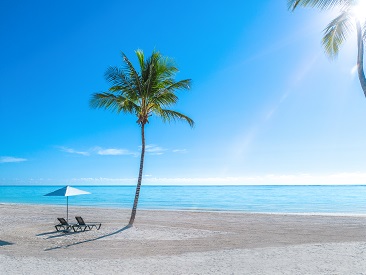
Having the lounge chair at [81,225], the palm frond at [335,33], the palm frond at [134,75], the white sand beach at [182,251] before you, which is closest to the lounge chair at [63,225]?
the lounge chair at [81,225]

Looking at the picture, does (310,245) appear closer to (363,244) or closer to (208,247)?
(363,244)

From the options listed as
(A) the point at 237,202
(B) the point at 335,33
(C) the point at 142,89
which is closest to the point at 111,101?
(C) the point at 142,89

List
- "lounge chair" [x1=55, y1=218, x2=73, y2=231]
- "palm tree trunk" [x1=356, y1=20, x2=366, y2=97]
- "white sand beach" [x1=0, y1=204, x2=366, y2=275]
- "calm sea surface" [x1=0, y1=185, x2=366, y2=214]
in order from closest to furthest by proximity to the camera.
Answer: "white sand beach" [x1=0, y1=204, x2=366, y2=275] → "palm tree trunk" [x1=356, y1=20, x2=366, y2=97] → "lounge chair" [x1=55, y1=218, x2=73, y2=231] → "calm sea surface" [x1=0, y1=185, x2=366, y2=214]

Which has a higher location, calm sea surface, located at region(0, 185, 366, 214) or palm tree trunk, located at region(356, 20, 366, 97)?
palm tree trunk, located at region(356, 20, 366, 97)

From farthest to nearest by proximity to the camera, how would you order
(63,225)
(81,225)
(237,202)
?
(237,202) → (63,225) → (81,225)

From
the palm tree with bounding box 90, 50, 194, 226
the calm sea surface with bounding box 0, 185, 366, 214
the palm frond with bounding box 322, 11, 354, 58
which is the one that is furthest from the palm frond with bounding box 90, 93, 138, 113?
the calm sea surface with bounding box 0, 185, 366, 214

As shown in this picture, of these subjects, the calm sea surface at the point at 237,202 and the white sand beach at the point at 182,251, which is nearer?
the white sand beach at the point at 182,251

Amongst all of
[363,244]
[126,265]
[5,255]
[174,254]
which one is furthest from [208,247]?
[5,255]

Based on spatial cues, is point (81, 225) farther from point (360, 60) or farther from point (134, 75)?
point (360, 60)

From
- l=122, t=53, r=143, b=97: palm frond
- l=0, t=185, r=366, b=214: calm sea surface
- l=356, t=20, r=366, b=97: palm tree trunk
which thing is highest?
l=122, t=53, r=143, b=97: palm frond

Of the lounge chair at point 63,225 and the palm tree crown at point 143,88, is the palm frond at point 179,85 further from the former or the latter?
the lounge chair at point 63,225

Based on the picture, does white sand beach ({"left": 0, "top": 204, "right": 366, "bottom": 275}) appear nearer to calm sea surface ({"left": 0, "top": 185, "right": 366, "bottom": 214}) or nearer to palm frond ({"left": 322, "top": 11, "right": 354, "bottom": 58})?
palm frond ({"left": 322, "top": 11, "right": 354, "bottom": 58})

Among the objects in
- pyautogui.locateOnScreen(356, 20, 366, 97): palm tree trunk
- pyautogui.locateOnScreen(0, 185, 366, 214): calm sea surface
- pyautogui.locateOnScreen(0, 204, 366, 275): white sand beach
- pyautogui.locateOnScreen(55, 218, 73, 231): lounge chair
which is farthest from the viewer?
pyautogui.locateOnScreen(0, 185, 366, 214): calm sea surface

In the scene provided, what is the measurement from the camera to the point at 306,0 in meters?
9.46
